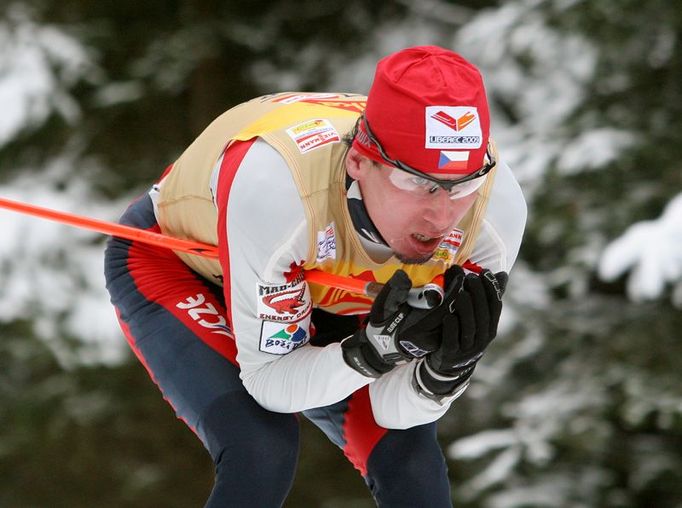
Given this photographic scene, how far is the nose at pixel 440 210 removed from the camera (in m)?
2.35

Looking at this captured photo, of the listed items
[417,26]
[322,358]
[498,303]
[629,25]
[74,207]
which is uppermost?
[498,303]

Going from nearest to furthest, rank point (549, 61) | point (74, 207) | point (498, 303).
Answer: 1. point (498, 303)
2. point (549, 61)
3. point (74, 207)

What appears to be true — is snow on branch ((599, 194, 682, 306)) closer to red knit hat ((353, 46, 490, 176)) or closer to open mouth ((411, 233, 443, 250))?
open mouth ((411, 233, 443, 250))

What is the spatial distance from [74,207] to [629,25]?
2.90 m

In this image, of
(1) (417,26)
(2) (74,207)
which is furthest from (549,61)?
(2) (74,207)

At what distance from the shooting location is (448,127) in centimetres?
228

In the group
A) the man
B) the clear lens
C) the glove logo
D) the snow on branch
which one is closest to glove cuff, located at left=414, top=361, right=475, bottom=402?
the man

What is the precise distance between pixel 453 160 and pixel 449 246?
30cm

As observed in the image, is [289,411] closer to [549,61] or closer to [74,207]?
[549,61]

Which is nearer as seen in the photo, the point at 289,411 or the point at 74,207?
the point at 289,411

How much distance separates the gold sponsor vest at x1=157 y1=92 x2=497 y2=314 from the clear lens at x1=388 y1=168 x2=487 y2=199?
5.9 inches

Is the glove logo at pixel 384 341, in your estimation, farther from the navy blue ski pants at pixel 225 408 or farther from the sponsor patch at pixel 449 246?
the navy blue ski pants at pixel 225 408

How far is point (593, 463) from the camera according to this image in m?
5.50

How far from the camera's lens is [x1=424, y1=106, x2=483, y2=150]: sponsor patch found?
89.8 inches
